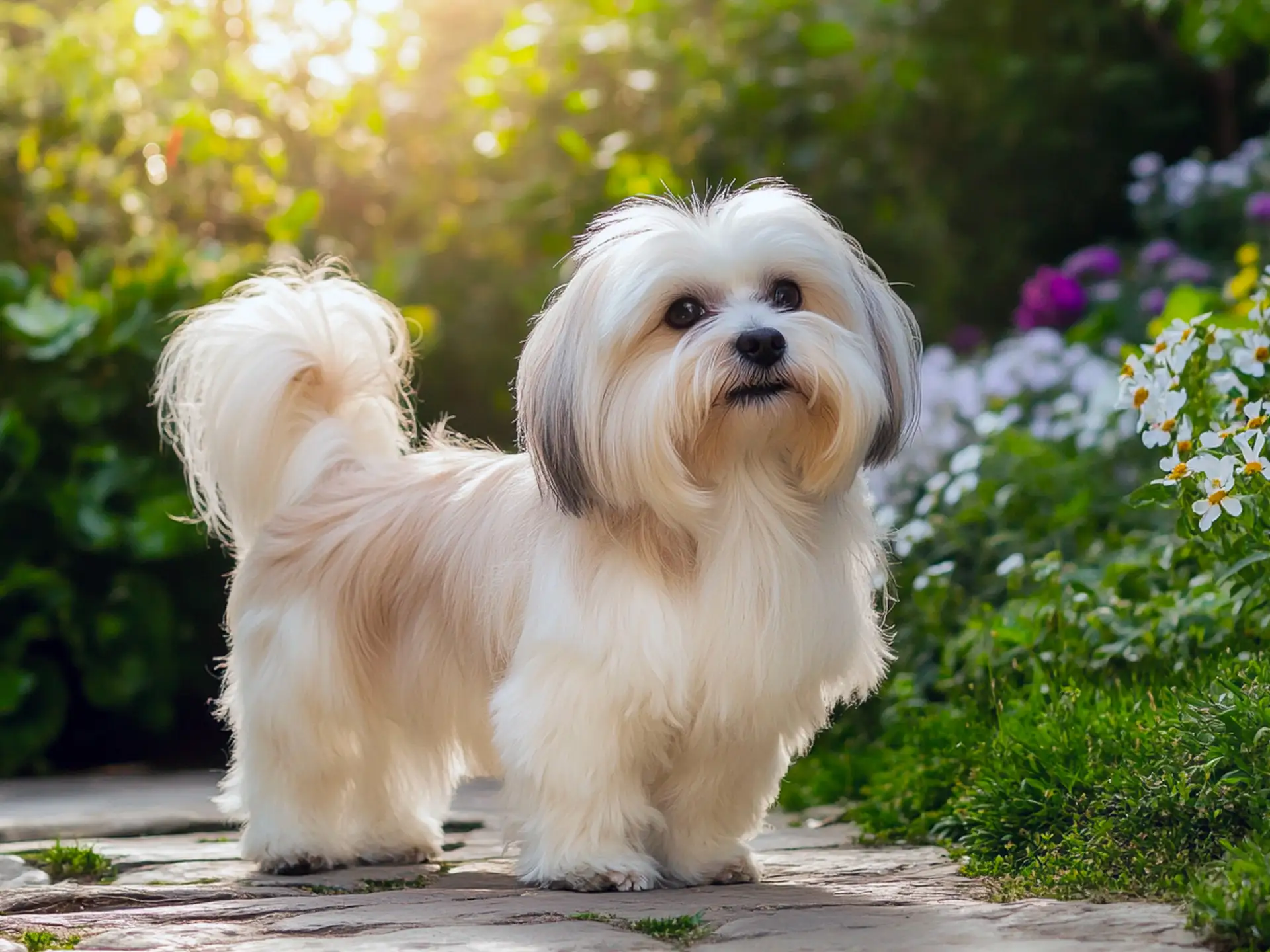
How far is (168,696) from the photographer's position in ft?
20.0

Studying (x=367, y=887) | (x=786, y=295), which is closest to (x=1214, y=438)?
(x=786, y=295)

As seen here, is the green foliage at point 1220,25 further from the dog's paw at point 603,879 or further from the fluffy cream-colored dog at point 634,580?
the dog's paw at point 603,879

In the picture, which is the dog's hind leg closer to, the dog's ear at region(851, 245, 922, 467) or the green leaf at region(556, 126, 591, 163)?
the dog's ear at region(851, 245, 922, 467)

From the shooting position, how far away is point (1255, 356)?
4.10m

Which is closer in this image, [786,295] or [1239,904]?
[1239,904]

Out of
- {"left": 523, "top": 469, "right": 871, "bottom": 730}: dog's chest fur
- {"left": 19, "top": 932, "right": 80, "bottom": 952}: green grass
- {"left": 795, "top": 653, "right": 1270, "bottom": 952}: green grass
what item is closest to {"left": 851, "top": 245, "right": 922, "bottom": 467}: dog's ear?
{"left": 523, "top": 469, "right": 871, "bottom": 730}: dog's chest fur

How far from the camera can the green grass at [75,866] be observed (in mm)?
3994

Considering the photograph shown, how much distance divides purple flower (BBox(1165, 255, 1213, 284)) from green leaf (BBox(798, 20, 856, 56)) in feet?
6.86

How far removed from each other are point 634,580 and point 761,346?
0.58 metres

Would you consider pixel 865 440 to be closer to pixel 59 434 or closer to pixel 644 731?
pixel 644 731

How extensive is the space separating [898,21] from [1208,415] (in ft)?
19.6

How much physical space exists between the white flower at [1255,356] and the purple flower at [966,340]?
5.09m

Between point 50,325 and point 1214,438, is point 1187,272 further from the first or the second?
point 50,325

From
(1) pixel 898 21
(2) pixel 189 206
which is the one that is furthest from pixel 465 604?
(1) pixel 898 21
